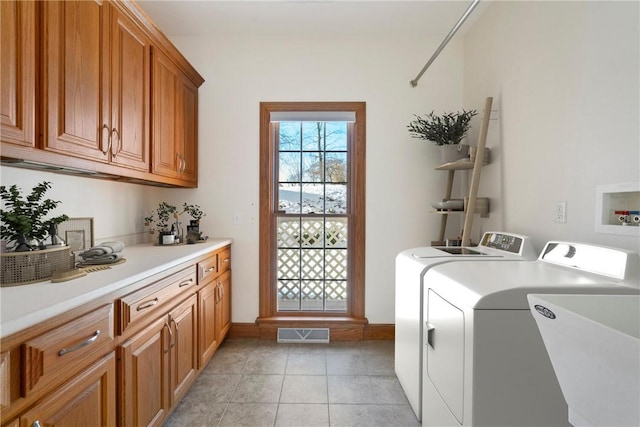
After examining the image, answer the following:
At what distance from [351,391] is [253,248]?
1.39m

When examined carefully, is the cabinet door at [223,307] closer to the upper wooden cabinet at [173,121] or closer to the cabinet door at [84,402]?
the upper wooden cabinet at [173,121]

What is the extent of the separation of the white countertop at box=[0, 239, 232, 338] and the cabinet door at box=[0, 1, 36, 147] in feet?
1.76

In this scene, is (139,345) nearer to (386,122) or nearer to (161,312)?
(161,312)

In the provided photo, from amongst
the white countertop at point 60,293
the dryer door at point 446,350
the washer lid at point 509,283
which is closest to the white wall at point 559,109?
the washer lid at point 509,283

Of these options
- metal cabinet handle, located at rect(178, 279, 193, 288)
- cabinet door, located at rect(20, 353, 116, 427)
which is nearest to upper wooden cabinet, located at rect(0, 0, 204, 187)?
metal cabinet handle, located at rect(178, 279, 193, 288)

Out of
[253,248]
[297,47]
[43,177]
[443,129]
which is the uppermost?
[297,47]

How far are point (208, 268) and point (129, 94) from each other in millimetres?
1192

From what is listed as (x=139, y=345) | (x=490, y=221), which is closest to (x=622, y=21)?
(x=490, y=221)

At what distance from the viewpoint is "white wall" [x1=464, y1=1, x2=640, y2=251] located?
1.24m

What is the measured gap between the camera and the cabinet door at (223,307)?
2.31m

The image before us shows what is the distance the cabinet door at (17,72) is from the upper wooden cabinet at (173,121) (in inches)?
31.7

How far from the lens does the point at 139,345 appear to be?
1286mm

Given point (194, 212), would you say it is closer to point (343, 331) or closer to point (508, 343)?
point (343, 331)

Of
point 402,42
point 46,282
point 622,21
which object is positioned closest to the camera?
point 46,282
